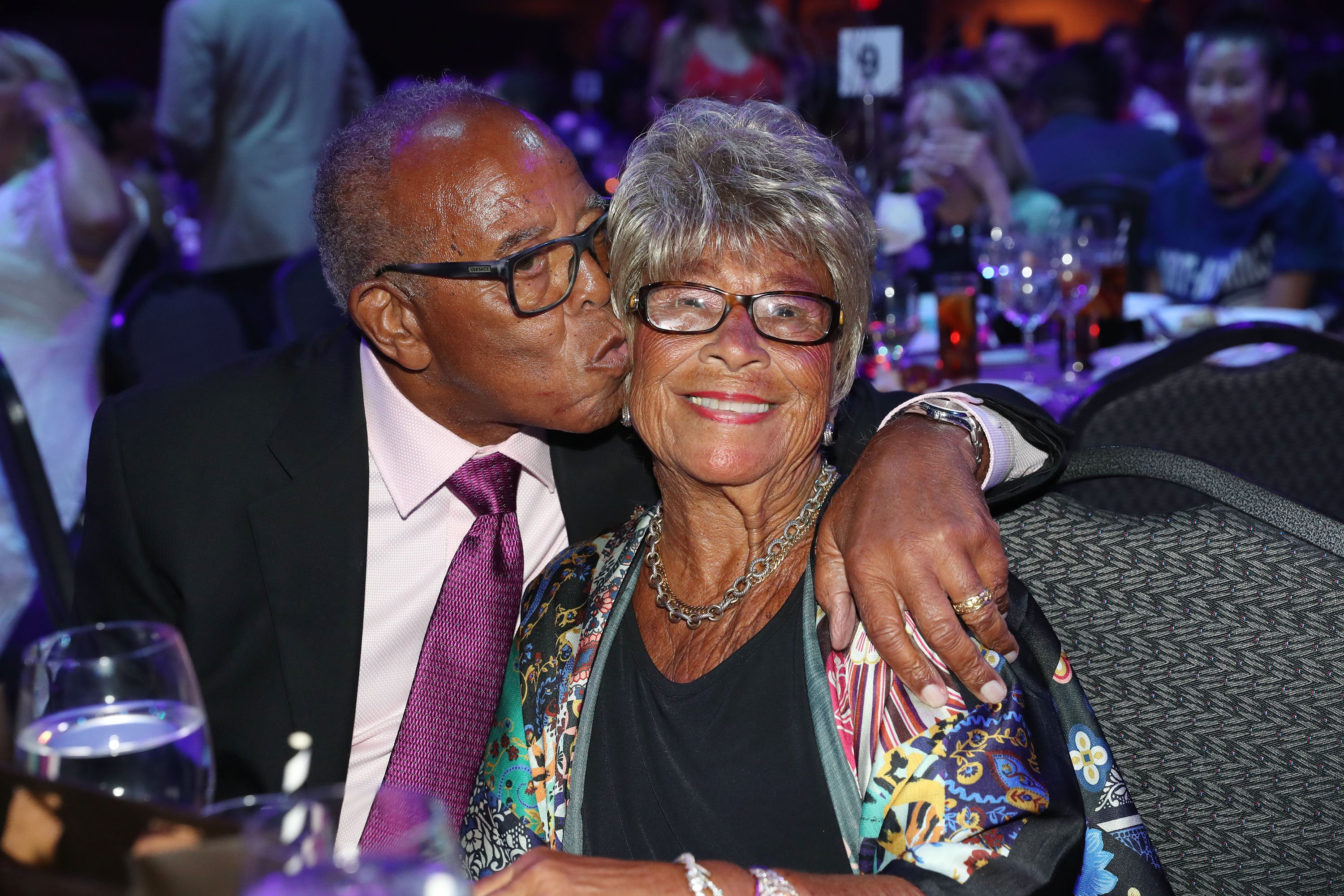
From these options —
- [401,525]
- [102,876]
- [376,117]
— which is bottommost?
[401,525]

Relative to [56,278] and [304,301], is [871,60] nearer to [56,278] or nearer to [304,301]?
[304,301]

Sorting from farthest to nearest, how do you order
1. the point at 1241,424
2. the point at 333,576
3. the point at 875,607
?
the point at 1241,424, the point at 333,576, the point at 875,607

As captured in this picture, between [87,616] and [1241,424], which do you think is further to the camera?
[1241,424]

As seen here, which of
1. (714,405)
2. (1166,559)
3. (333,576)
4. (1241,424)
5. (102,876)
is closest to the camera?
(102,876)

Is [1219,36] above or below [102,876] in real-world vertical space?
above

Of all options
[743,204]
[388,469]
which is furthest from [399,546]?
[743,204]

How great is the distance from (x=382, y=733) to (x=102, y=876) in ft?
3.59

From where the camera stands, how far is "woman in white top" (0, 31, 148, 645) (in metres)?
3.64

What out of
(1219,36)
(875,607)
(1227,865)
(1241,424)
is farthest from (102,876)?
(1219,36)

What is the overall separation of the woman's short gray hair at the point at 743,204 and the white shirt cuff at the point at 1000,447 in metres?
0.17

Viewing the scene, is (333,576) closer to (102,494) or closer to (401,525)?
(401,525)

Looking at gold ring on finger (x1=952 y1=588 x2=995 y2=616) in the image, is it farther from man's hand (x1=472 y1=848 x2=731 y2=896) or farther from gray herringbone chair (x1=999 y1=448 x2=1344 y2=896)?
man's hand (x1=472 y1=848 x2=731 y2=896)

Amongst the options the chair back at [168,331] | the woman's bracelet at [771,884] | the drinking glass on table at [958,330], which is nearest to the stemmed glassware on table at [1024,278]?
the drinking glass on table at [958,330]

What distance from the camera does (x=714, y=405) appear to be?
162 cm
